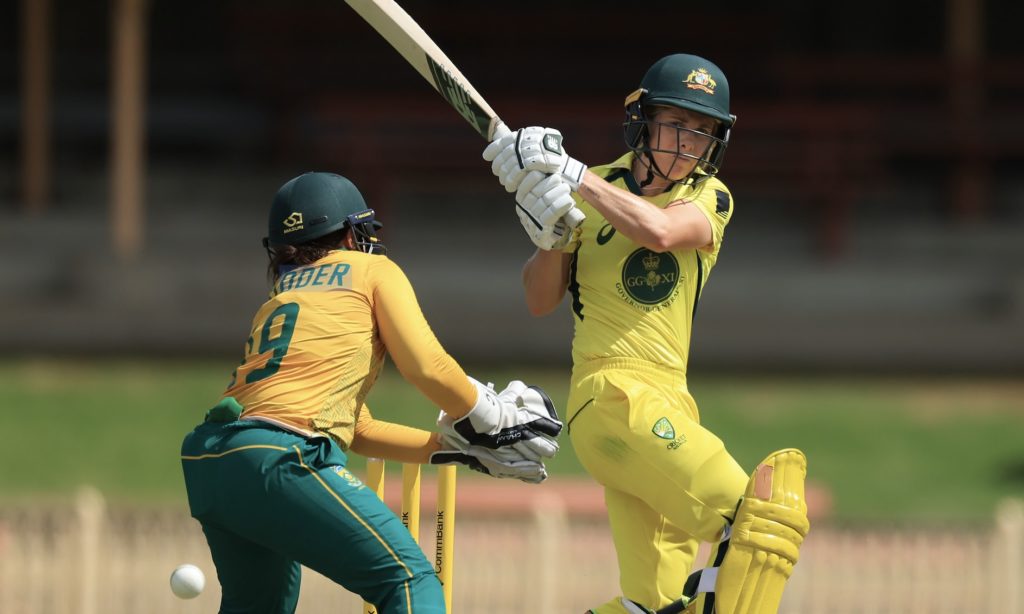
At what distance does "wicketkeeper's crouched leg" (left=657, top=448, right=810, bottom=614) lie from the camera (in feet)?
15.0

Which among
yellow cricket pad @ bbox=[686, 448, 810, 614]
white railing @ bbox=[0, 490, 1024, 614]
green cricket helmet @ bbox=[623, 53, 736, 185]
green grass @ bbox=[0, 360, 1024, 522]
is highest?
green grass @ bbox=[0, 360, 1024, 522]

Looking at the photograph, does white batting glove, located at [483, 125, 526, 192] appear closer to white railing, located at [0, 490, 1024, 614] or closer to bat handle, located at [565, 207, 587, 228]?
bat handle, located at [565, 207, 587, 228]

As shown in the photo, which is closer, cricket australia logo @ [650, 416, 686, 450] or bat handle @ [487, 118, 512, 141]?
cricket australia logo @ [650, 416, 686, 450]

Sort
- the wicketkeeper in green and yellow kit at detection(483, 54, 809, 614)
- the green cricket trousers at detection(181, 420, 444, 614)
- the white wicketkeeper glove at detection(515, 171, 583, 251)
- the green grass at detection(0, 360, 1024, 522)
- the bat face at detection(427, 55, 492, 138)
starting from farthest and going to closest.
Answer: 1. the green grass at detection(0, 360, 1024, 522)
2. the bat face at detection(427, 55, 492, 138)
3. the white wicketkeeper glove at detection(515, 171, 583, 251)
4. the wicketkeeper in green and yellow kit at detection(483, 54, 809, 614)
5. the green cricket trousers at detection(181, 420, 444, 614)

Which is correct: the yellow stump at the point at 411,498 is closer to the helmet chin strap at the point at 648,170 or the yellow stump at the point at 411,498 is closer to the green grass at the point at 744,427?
the helmet chin strap at the point at 648,170

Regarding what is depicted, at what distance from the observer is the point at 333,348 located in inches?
179

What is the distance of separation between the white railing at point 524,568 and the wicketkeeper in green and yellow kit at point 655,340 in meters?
3.47

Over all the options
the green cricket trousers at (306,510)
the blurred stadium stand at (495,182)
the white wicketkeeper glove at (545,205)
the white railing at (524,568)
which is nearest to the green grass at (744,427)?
the blurred stadium stand at (495,182)

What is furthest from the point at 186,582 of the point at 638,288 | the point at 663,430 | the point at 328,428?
the point at 638,288

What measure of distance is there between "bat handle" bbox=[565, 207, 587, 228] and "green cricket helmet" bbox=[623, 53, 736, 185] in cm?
41

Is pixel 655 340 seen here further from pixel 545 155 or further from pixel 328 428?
pixel 328 428

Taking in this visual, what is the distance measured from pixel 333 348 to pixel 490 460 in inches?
25.3

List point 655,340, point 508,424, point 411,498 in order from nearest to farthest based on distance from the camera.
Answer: point 508,424 → point 655,340 → point 411,498

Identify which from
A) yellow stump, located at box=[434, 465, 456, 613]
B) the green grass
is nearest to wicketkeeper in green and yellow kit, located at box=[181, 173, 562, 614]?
yellow stump, located at box=[434, 465, 456, 613]
